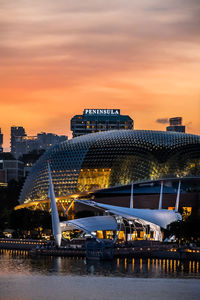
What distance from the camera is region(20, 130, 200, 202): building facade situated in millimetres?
180125

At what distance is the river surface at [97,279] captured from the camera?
3713 inches

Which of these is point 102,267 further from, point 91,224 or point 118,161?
point 118,161

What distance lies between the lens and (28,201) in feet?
637

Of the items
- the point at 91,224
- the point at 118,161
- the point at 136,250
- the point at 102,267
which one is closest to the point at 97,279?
the point at 102,267

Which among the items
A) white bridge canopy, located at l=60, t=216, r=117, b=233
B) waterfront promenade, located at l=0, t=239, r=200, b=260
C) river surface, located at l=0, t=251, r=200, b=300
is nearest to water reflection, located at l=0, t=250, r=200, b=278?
river surface, located at l=0, t=251, r=200, b=300

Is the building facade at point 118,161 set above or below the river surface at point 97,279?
above

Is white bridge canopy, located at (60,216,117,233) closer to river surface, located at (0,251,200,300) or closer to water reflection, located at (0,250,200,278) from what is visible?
water reflection, located at (0,250,200,278)

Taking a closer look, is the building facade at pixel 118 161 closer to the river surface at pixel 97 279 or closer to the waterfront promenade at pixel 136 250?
the waterfront promenade at pixel 136 250

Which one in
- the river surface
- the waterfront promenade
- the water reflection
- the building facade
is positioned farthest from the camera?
the building facade

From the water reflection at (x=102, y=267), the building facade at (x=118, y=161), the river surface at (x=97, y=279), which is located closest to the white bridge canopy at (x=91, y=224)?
the water reflection at (x=102, y=267)

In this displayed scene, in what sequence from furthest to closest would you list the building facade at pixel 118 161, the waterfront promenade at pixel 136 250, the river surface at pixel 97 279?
the building facade at pixel 118 161
the waterfront promenade at pixel 136 250
the river surface at pixel 97 279

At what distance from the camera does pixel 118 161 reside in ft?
605

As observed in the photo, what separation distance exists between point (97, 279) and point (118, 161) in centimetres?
Result: 7931

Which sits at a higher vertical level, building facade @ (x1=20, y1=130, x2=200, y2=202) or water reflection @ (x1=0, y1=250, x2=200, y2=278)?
building facade @ (x1=20, y1=130, x2=200, y2=202)
